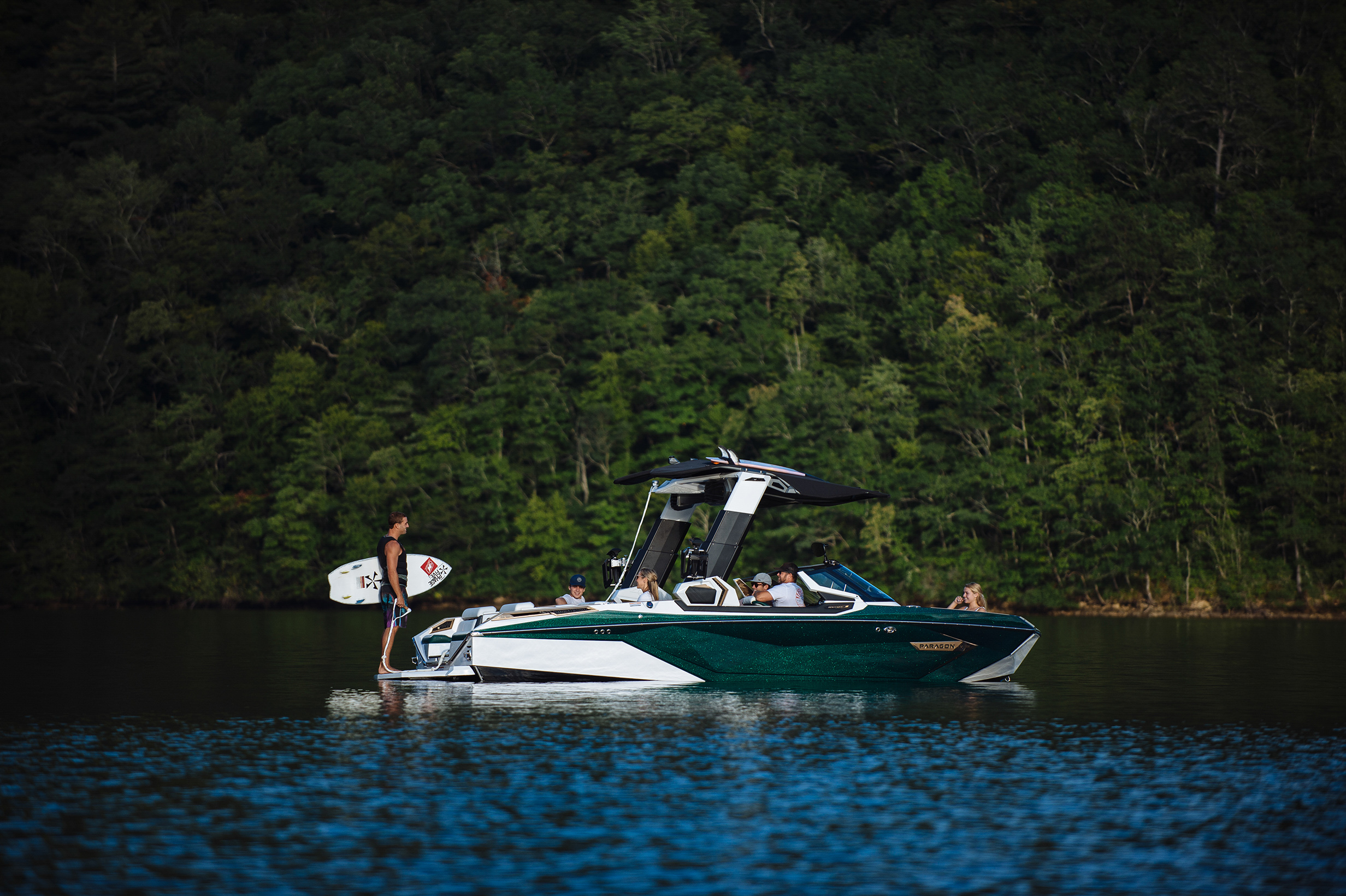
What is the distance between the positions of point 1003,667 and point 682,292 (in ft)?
161

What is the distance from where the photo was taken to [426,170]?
8038 centimetres

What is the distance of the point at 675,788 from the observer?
1194 centimetres

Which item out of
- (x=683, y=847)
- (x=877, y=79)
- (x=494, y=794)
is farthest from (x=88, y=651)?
(x=877, y=79)

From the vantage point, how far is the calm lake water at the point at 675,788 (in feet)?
30.4

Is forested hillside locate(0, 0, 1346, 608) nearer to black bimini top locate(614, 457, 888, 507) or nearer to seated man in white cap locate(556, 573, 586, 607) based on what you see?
black bimini top locate(614, 457, 888, 507)

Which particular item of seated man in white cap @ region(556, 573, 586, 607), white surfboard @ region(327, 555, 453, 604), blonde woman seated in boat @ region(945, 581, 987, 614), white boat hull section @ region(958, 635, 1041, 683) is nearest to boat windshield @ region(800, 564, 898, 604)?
blonde woman seated in boat @ region(945, 581, 987, 614)

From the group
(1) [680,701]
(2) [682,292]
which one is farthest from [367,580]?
(2) [682,292]

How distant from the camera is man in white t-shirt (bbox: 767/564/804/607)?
20703 mm

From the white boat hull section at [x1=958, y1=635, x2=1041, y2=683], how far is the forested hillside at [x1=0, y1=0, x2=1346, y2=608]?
31.5 meters

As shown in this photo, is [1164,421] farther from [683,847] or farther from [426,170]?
[683,847]

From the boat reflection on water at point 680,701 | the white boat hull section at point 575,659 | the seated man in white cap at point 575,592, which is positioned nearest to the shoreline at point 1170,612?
the seated man in white cap at point 575,592

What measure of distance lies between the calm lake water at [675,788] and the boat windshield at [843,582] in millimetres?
1326

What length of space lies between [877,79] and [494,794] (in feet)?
218

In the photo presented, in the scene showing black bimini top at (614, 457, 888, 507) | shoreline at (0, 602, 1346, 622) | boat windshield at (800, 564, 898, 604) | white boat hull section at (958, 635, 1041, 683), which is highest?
black bimini top at (614, 457, 888, 507)
